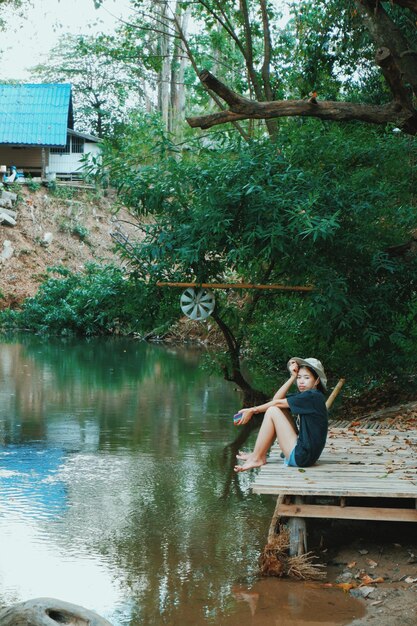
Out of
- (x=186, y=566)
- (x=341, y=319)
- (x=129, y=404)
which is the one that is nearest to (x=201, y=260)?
(x=341, y=319)

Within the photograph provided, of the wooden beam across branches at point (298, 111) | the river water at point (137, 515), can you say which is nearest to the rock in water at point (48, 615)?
the river water at point (137, 515)

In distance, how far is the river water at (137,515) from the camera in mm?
5852

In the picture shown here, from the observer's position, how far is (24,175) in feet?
143

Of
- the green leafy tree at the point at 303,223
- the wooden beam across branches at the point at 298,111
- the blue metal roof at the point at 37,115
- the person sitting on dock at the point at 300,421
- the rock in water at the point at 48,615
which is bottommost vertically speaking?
the rock in water at the point at 48,615

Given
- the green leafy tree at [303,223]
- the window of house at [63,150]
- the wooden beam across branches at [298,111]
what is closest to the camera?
the wooden beam across branches at [298,111]

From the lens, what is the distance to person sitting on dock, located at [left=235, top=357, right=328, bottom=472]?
22.9ft

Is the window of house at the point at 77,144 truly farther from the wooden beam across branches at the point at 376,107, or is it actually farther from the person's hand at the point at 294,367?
the person's hand at the point at 294,367

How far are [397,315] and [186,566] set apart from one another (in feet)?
21.7

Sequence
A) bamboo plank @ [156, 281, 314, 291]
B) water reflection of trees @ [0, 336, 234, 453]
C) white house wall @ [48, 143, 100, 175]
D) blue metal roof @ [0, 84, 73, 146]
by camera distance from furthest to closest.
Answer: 1. white house wall @ [48, 143, 100, 175]
2. blue metal roof @ [0, 84, 73, 146]
3. water reflection of trees @ [0, 336, 234, 453]
4. bamboo plank @ [156, 281, 314, 291]

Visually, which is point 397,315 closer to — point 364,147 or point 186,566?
point 364,147

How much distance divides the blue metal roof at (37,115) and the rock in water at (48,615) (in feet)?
127

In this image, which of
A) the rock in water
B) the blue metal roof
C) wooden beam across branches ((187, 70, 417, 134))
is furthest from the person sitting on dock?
the blue metal roof

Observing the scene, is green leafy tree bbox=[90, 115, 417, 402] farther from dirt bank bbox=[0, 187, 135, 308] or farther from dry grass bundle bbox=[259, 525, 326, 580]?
dirt bank bbox=[0, 187, 135, 308]

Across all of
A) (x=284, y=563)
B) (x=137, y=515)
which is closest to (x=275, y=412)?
(x=284, y=563)
